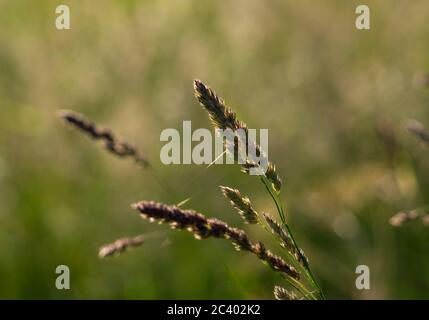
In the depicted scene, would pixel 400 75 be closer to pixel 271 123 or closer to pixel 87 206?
pixel 271 123

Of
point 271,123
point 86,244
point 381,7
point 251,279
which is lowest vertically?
point 251,279

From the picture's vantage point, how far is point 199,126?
133 inches

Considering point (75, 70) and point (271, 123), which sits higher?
point (75, 70)

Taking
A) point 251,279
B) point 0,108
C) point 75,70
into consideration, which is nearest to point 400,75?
point 251,279

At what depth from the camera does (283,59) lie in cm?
360

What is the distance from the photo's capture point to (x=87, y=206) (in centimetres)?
346

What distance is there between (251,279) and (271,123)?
856mm

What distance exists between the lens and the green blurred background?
2871 millimetres

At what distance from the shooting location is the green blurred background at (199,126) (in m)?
2.87
